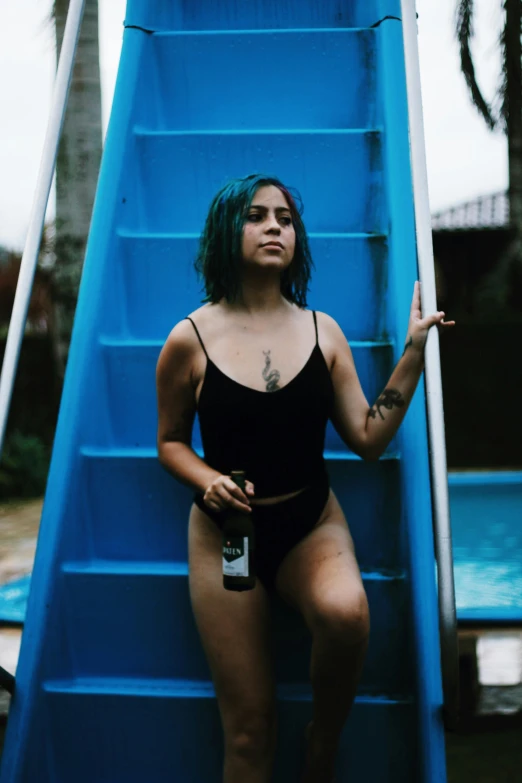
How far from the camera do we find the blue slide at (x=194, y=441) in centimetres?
231

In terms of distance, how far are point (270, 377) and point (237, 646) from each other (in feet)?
2.12

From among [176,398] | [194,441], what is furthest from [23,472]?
[176,398]

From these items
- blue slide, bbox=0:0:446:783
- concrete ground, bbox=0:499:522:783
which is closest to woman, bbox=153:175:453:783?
blue slide, bbox=0:0:446:783

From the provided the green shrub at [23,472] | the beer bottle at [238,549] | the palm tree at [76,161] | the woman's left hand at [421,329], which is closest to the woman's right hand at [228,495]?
the beer bottle at [238,549]

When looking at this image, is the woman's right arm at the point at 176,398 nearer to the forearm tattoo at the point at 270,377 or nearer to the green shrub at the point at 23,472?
the forearm tattoo at the point at 270,377

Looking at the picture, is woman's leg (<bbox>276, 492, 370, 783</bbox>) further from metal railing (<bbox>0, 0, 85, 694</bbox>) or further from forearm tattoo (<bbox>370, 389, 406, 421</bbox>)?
Result: metal railing (<bbox>0, 0, 85, 694</bbox>)

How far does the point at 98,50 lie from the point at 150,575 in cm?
573

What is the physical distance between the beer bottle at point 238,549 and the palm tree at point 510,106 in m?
9.41

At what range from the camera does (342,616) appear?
1.95 metres

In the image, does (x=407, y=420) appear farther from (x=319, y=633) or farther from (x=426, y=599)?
(x=319, y=633)

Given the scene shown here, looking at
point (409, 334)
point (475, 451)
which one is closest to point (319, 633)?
point (409, 334)

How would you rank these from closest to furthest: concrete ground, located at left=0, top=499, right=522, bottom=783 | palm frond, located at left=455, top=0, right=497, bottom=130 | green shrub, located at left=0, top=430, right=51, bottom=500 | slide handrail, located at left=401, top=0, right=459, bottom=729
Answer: slide handrail, located at left=401, top=0, right=459, bottom=729, concrete ground, located at left=0, top=499, right=522, bottom=783, green shrub, located at left=0, top=430, right=51, bottom=500, palm frond, located at left=455, top=0, right=497, bottom=130

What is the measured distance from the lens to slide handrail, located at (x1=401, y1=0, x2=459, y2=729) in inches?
79.3

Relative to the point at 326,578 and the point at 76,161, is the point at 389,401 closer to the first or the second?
the point at 326,578
